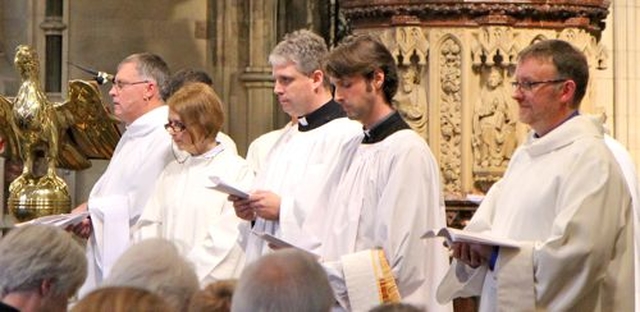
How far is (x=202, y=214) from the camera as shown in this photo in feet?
26.5

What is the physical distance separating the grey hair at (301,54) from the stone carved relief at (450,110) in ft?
2.95

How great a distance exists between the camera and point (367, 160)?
698cm

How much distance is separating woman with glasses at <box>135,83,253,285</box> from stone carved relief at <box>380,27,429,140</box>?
2.33ft

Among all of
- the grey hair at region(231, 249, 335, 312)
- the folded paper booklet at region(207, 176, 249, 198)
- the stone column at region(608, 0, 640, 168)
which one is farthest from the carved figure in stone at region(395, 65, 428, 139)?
the stone column at region(608, 0, 640, 168)

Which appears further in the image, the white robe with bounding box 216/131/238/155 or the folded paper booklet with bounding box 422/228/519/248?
the white robe with bounding box 216/131/238/155

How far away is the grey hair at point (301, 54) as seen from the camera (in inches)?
296

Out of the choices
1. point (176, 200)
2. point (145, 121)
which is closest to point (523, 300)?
point (176, 200)

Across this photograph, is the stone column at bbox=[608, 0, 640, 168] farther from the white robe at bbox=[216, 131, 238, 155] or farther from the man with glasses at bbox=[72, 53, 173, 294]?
the white robe at bbox=[216, 131, 238, 155]

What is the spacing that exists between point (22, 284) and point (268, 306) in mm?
855

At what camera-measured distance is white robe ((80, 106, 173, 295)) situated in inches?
332

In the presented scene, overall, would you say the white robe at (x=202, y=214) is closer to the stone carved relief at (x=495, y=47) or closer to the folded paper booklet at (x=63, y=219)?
the folded paper booklet at (x=63, y=219)

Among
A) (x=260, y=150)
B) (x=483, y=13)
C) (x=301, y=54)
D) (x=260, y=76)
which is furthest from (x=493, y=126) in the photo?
(x=260, y=76)

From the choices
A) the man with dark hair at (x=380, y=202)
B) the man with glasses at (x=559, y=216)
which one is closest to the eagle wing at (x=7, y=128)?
the man with dark hair at (x=380, y=202)

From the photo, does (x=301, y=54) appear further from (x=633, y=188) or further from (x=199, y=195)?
(x=633, y=188)
